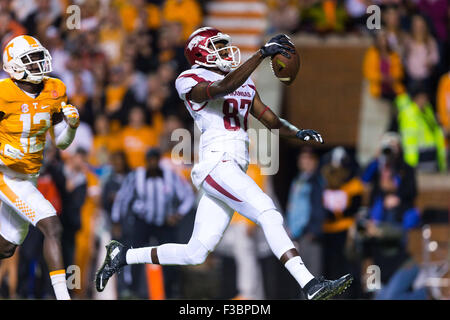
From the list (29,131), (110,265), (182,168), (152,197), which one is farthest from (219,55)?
(182,168)

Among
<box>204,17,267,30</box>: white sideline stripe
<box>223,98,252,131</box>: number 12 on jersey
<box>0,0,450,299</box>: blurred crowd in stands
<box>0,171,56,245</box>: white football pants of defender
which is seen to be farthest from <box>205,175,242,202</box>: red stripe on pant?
<box>204,17,267,30</box>: white sideline stripe

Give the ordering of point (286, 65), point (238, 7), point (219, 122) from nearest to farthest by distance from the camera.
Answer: point (286, 65), point (219, 122), point (238, 7)

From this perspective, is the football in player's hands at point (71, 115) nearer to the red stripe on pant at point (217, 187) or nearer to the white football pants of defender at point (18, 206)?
the white football pants of defender at point (18, 206)

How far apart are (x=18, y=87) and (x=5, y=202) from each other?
854 millimetres

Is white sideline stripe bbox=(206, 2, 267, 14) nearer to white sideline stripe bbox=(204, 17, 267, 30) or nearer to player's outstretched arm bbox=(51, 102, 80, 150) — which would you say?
white sideline stripe bbox=(204, 17, 267, 30)

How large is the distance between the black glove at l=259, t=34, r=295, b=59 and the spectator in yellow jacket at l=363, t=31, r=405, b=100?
579 cm

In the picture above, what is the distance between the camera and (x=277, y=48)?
7.85 metres

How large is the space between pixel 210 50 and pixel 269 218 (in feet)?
4.21

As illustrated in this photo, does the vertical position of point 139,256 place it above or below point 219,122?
below

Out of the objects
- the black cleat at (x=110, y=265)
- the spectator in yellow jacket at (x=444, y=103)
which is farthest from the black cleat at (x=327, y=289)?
the spectator in yellow jacket at (x=444, y=103)

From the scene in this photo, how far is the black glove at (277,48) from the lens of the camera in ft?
25.6

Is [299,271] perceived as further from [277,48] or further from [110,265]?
[110,265]

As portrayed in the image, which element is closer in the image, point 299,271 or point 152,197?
point 299,271
